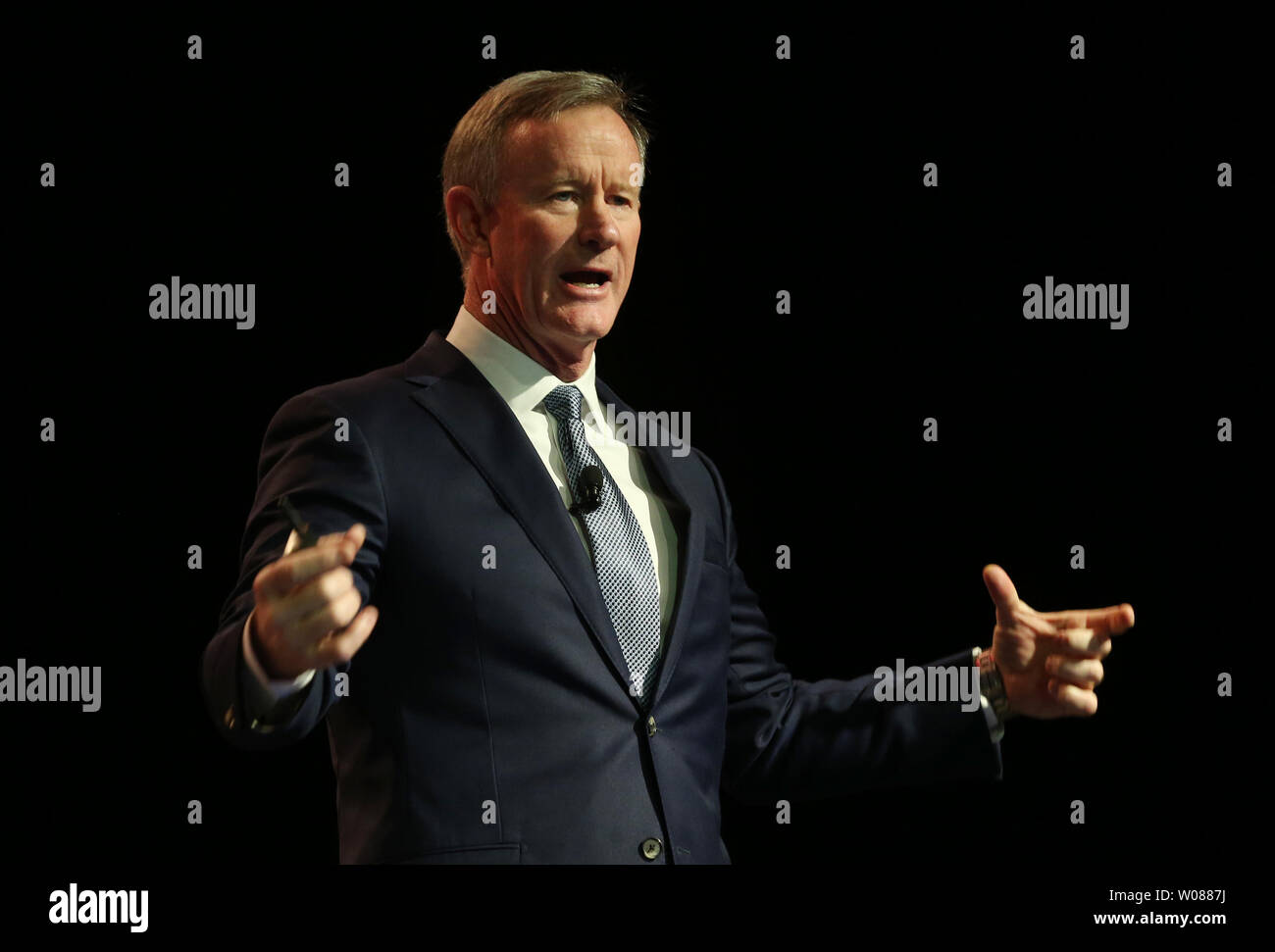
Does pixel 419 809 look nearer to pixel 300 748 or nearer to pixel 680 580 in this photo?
pixel 680 580

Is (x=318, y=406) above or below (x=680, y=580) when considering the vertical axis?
above

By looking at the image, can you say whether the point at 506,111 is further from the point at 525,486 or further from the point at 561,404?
the point at 525,486

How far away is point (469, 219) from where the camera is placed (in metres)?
2.49

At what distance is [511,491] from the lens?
2191 millimetres

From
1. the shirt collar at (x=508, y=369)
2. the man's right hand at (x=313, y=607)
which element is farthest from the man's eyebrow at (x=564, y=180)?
the man's right hand at (x=313, y=607)

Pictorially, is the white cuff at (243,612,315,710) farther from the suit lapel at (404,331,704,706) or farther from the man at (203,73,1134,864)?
the suit lapel at (404,331,704,706)

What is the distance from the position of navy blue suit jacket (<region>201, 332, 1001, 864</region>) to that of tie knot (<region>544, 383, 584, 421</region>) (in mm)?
102

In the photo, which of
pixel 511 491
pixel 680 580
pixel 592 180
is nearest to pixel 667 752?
pixel 680 580

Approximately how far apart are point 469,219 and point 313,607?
95 cm

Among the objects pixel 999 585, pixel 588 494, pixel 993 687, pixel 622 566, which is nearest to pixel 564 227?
pixel 588 494

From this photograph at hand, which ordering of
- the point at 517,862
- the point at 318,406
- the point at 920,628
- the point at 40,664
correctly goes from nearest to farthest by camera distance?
the point at 517,862 < the point at 318,406 < the point at 40,664 < the point at 920,628

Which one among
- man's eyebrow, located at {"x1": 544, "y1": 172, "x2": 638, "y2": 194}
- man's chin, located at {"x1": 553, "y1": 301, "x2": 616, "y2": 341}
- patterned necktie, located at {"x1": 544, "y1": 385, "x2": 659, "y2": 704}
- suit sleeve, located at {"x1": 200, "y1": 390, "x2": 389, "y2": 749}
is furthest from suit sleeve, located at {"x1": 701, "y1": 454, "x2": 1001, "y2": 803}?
suit sleeve, located at {"x1": 200, "y1": 390, "x2": 389, "y2": 749}
